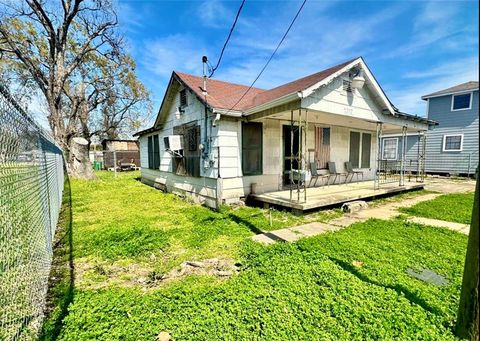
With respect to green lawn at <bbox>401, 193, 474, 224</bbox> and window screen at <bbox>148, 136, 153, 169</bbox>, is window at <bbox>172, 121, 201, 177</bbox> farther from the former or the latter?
green lawn at <bbox>401, 193, 474, 224</bbox>

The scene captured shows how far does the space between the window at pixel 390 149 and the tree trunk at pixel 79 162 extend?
21.3 m

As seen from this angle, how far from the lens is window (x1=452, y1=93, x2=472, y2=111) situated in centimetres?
1375

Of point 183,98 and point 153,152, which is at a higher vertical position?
point 183,98

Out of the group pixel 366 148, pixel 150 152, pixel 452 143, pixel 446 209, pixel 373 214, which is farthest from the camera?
pixel 452 143

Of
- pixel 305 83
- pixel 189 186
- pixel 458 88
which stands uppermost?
pixel 458 88

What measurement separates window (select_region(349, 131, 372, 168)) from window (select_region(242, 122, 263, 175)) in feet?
16.8

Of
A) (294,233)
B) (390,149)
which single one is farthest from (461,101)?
(294,233)

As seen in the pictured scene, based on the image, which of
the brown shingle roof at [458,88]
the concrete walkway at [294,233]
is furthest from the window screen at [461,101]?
the concrete walkway at [294,233]

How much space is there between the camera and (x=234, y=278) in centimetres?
286

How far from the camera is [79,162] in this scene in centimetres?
1509

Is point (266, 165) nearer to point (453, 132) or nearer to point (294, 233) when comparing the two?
point (294, 233)

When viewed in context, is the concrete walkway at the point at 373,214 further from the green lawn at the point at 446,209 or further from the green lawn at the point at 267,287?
the green lawn at the point at 267,287

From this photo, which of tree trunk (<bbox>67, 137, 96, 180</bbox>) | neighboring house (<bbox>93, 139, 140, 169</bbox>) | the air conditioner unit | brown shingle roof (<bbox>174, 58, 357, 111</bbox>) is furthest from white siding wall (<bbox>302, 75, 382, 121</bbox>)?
neighboring house (<bbox>93, 139, 140, 169</bbox>)

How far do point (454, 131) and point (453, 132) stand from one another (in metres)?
0.08
